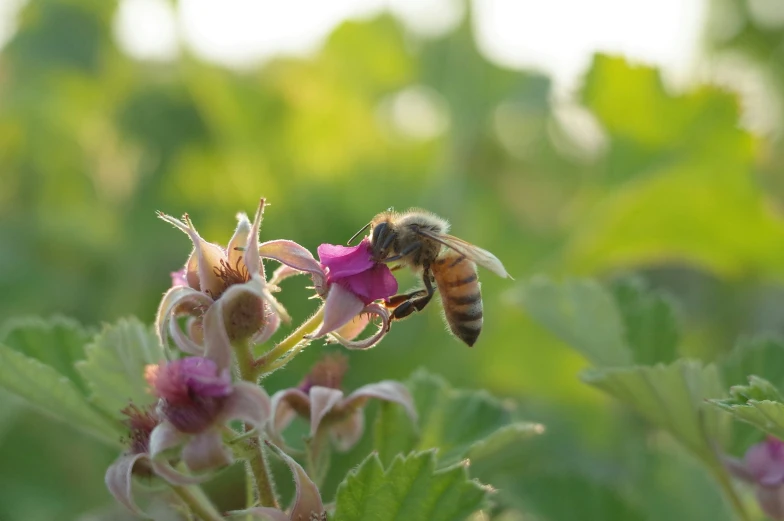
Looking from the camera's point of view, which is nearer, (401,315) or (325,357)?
(325,357)

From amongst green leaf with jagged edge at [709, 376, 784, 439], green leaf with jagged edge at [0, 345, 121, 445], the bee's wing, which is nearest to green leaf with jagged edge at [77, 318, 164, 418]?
green leaf with jagged edge at [0, 345, 121, 445]

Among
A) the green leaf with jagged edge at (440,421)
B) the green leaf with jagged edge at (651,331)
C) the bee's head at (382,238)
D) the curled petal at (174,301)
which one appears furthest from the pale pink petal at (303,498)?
the green leaf with jagged edge at (651,331)

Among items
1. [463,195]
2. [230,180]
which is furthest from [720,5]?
[230,180]

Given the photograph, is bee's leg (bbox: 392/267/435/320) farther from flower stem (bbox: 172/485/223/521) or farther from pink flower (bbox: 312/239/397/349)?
flower stem (bbox: 172/485/223/521)

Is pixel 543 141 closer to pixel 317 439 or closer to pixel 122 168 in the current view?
pixel 122 168

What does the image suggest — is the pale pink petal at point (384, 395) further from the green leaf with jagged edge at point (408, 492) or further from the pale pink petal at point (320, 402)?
the green leaf with jagged edge at point (408, 492)

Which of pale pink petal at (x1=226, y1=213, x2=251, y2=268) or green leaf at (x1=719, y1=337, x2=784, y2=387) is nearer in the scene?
pale pink petal at (x1=226, y1=213, x2=251, y2=268)

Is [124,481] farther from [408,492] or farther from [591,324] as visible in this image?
[591,324]
